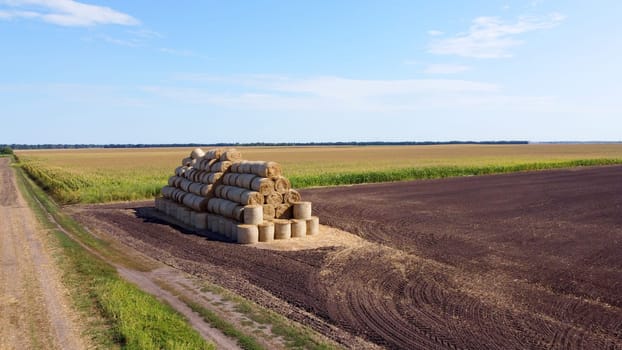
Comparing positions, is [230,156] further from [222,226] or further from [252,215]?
[252,215]

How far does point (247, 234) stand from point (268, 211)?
176 centimetres

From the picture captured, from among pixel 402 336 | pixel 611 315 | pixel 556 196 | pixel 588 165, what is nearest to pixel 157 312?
pixel 402 336

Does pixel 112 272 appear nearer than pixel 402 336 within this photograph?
No

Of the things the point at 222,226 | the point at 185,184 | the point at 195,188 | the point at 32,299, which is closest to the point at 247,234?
the point at 222,226

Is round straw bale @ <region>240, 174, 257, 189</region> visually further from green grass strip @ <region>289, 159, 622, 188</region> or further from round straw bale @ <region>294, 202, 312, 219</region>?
green grass strip @ <region>289, 159, 622, 188</region>

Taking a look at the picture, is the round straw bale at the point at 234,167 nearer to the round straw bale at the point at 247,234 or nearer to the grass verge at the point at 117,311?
the round straw bale at the point at 247,234

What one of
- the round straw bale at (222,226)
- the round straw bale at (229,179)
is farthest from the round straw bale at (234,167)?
the round straw bale at (222,226)

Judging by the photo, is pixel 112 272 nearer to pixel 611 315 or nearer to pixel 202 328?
pixel 202 328

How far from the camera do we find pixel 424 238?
52.1ft

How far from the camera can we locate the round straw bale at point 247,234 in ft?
49.9

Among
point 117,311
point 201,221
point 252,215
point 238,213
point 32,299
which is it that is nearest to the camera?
point 117,311

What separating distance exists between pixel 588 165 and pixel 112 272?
180ft

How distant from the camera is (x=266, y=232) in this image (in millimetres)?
15492

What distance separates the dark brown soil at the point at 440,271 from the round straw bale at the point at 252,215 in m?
1.23
